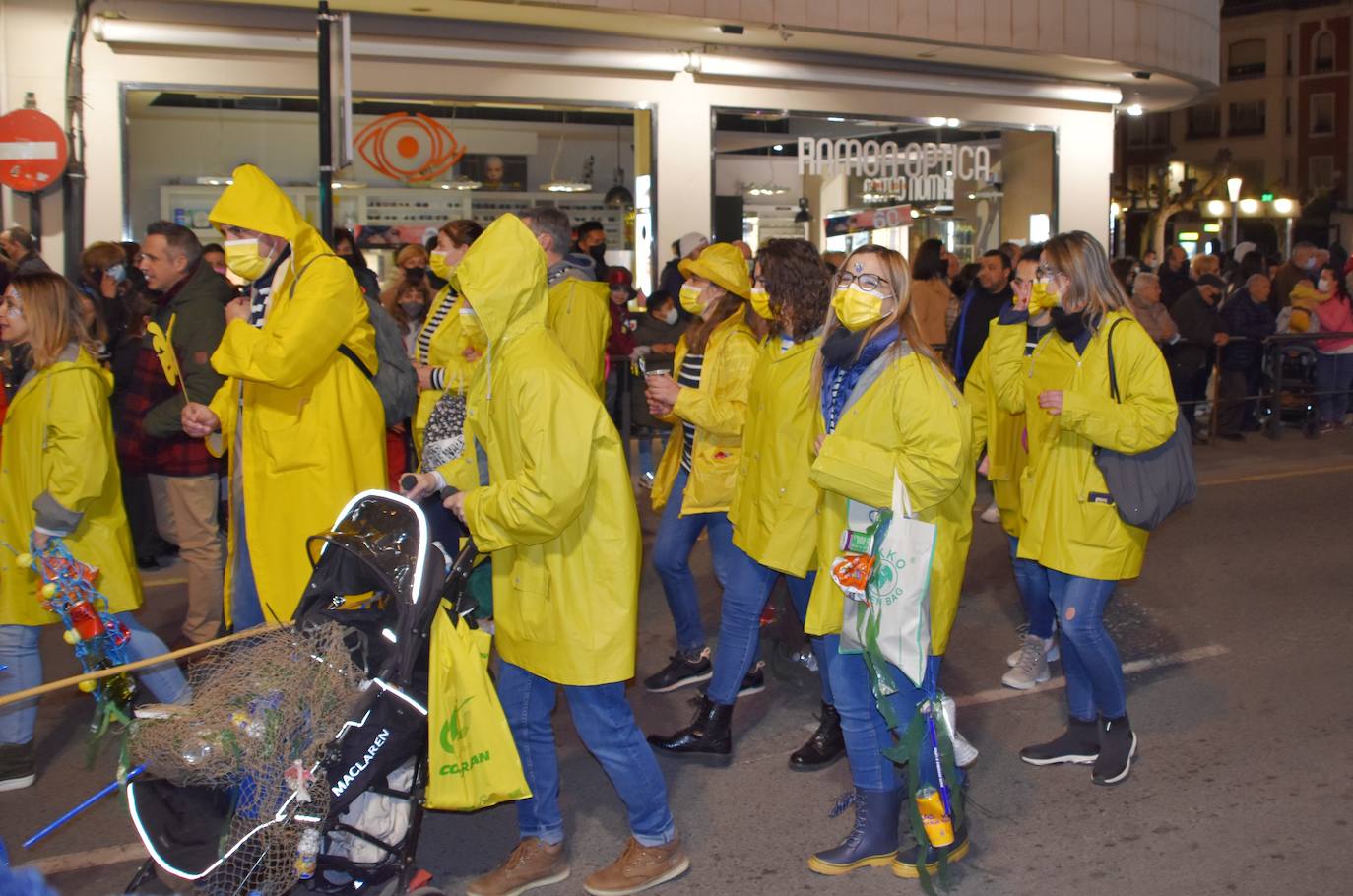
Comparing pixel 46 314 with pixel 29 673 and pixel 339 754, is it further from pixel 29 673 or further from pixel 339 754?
pixel 339 754

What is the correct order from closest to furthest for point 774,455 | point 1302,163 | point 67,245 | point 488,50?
point 774,455 → point 67,245 → point 488,50 → point 1302,163

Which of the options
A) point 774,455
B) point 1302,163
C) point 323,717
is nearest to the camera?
point 323,717

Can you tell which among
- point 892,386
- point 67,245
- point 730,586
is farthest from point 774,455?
point 67,245

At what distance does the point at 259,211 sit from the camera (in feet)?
17.3

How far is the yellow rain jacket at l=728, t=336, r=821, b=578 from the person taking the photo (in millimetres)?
5215

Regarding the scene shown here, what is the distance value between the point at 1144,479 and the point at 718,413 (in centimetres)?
169

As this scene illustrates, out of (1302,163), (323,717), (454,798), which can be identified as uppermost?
(1302,163)

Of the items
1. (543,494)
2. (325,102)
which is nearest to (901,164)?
(325,102)

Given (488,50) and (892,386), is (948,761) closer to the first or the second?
(892,386)

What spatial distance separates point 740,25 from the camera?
14656 millimetres

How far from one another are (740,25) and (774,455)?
10393mm

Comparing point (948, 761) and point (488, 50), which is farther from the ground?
point (488, 50)

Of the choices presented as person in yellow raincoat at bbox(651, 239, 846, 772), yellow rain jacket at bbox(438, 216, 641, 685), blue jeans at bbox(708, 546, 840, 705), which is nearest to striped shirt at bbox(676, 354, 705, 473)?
person in yellow raincoat at bbox(651, 239, 846, 772)

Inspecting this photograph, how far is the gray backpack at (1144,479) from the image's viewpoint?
16.5ft
